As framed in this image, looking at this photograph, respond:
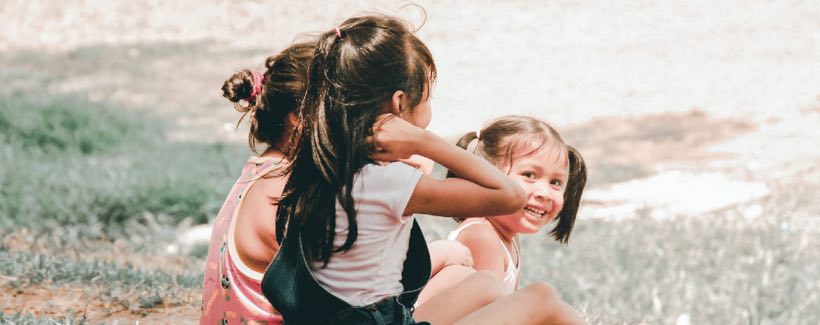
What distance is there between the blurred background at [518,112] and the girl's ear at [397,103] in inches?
12.2

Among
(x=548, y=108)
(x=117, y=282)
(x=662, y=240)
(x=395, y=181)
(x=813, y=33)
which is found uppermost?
(x=395, y=181)

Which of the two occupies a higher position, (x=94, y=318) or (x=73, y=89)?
(x=94, y=318)

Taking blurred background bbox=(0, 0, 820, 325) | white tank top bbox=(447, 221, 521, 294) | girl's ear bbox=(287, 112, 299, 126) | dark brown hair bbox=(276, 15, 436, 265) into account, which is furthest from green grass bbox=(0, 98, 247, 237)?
dark brown hair bbox=(276, 15, 436, 265)

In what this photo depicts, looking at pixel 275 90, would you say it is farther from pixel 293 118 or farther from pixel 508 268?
pixel 508 268

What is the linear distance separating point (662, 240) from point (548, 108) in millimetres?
4314

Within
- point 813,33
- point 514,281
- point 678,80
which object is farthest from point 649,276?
point 813,33

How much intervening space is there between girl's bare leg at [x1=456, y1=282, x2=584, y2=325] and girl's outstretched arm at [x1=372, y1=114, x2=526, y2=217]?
9.5 inches

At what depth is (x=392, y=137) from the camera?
101 inches

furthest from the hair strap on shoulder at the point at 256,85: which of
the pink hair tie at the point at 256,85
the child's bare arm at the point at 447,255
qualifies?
the child's bare arm at the point at 447,255

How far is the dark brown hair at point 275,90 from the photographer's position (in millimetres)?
2838

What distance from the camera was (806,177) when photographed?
7910 mm

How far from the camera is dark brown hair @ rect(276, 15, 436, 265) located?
8.27ft

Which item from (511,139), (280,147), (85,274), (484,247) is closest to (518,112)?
(85,274)

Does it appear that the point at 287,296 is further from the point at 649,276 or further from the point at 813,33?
the point at 813,33
